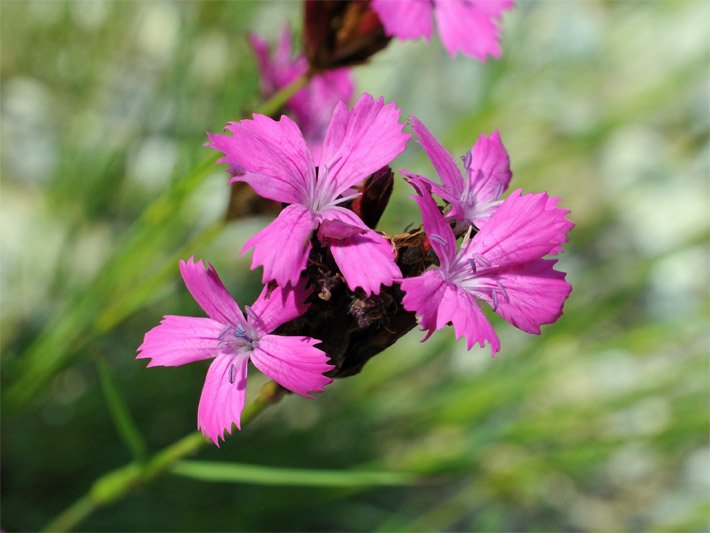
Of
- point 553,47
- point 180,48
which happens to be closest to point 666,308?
point 553,47

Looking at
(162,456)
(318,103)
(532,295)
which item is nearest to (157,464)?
(162,456)

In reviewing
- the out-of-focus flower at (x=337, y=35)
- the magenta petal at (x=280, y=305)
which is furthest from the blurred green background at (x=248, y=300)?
the magenta petal at (x=280, y=305)

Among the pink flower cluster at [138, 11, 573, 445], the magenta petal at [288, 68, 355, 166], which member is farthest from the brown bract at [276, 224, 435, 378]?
the magenta petal at [288, 68, 355, 166]

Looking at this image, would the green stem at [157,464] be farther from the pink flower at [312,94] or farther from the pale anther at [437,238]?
the pink flower at [312,94]

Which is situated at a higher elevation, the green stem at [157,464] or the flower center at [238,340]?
the flower center at [238,340]

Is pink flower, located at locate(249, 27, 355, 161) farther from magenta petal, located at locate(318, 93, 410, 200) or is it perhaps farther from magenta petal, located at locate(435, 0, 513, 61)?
magenta petal, located at locate(318, 93, 410, 200)

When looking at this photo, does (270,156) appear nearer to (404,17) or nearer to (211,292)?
(211,292)
